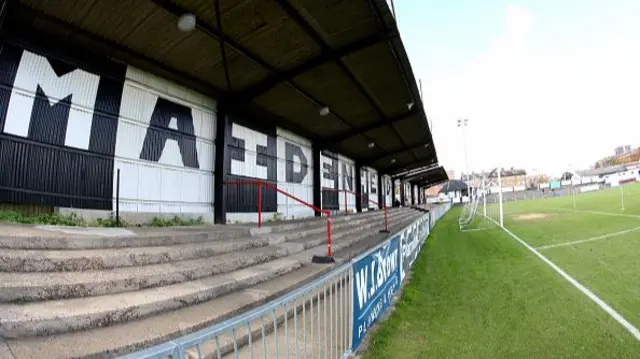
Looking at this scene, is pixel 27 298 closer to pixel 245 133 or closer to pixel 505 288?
pixel 505 288

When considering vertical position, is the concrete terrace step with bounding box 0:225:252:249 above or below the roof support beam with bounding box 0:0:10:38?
below

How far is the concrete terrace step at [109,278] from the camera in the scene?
3.54m

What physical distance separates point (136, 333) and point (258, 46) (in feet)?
24.3

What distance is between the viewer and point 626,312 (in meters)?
5.30

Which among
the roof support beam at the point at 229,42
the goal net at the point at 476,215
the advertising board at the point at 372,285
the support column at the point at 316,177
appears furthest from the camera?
the goal net at the point at 476,215

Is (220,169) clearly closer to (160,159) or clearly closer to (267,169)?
(160,159)

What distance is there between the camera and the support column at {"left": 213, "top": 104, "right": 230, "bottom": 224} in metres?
10.5

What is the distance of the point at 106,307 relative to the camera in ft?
11.8

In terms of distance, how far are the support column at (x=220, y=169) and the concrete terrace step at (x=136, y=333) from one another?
595 centimetres

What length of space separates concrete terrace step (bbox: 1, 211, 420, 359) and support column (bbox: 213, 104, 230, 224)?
5949mm

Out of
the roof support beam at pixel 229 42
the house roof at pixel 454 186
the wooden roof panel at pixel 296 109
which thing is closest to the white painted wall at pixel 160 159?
the roof support beam at pixel 229 42

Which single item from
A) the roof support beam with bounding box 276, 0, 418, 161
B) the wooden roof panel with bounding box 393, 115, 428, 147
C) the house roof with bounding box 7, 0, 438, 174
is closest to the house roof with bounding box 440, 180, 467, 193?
the wooden roof panel with bounding box 393, 115, 428, 147

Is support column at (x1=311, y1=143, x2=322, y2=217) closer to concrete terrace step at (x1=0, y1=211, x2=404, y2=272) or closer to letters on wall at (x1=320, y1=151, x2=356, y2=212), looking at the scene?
letters on wall at (x1=320, y1=151, x2=356, y2=212)

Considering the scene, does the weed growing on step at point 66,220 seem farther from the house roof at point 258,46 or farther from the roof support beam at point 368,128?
the roof support beam at point 368,128
